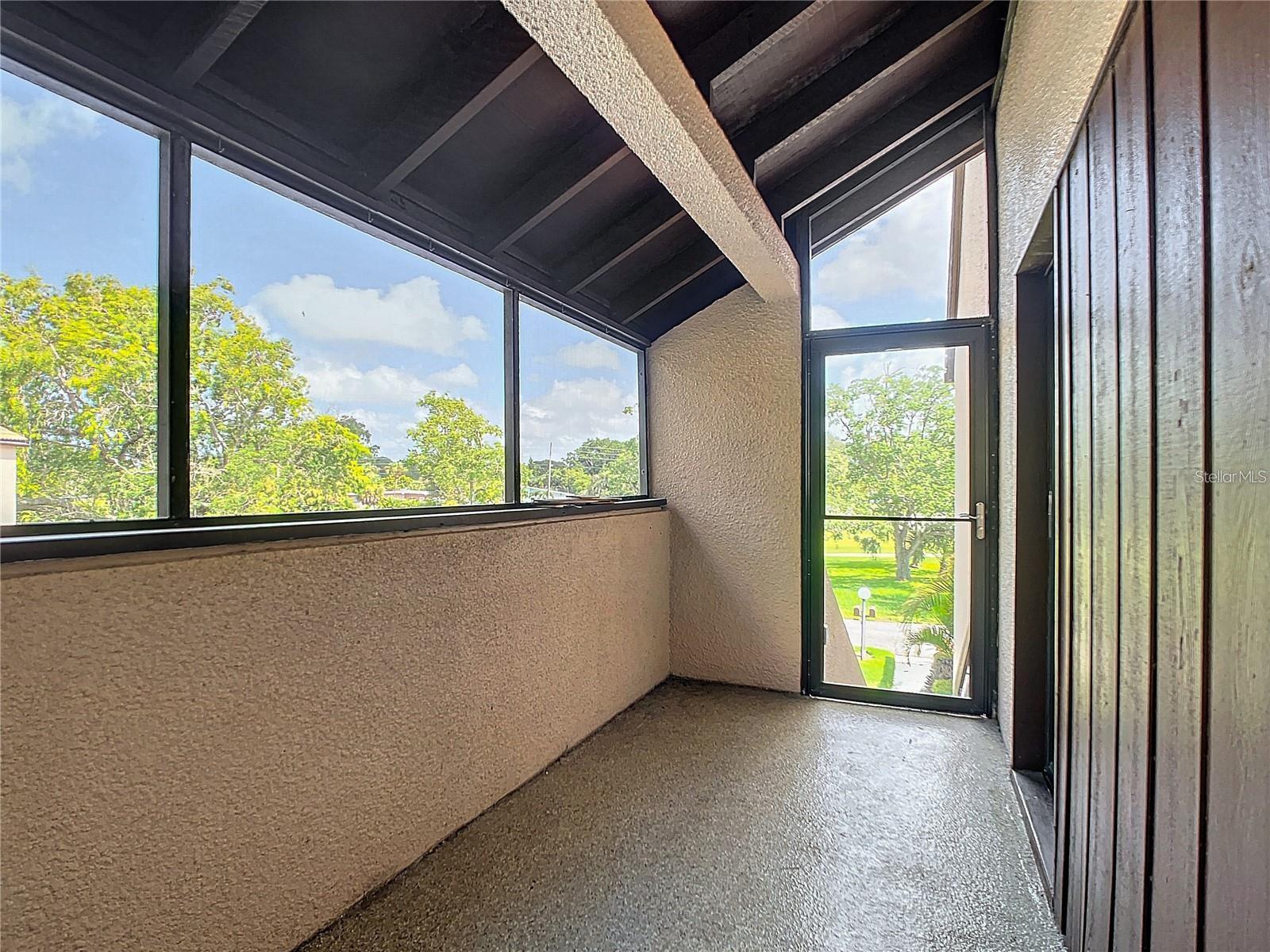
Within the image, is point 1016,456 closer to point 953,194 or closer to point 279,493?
point 953,194

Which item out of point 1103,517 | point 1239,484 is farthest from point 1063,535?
point 1239,484

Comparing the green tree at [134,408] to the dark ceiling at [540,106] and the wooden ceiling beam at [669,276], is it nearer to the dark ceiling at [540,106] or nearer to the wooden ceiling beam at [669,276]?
the dark ceiling at [540,106]

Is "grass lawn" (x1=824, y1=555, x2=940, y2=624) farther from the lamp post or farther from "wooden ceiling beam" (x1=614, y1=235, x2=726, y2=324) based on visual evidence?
"wooden ceiling beam" (x1=614, y1=235, x2=726, y2=324)

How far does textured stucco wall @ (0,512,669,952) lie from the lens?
1194 millimetres

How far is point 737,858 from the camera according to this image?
2041mm

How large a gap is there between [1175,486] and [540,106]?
2.20 metres

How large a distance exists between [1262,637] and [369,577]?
1.95 m


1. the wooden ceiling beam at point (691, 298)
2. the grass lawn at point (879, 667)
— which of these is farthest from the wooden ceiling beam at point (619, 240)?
the grass lawn at point (879, 667)

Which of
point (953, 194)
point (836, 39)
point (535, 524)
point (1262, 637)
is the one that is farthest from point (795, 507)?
point (1262, 637)

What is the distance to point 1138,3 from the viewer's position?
1.09 meters

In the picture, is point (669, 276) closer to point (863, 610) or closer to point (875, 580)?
point (875, 580)

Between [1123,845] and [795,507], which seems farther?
[795,507]

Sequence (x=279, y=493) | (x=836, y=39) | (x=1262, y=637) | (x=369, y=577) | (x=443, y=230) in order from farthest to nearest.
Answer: (x=836, y=39)
(x=443, y=230)
(x=369, y=577)
(x=279, y=493)
(x=1262, y=637)

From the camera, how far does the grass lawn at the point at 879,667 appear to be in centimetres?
352
